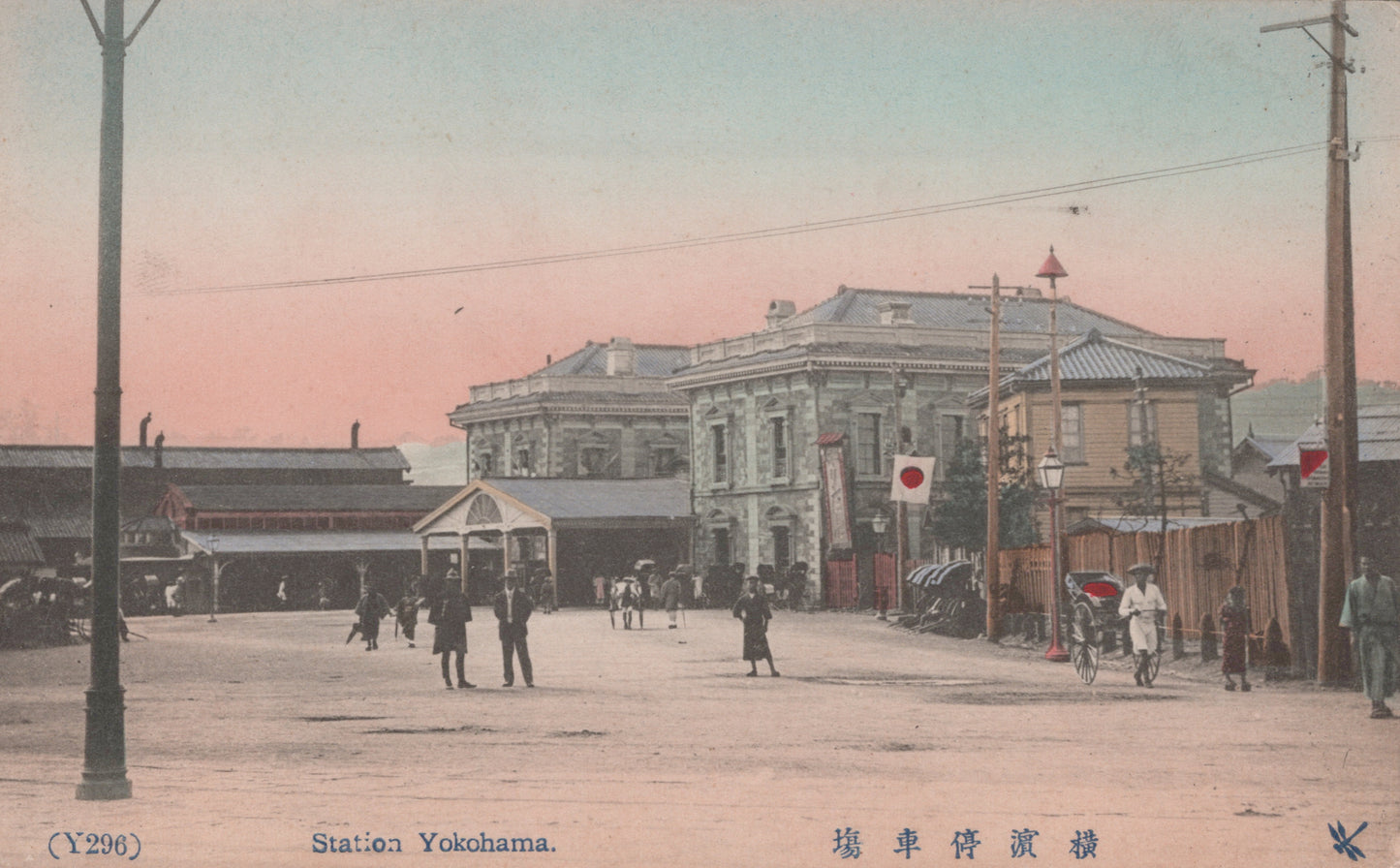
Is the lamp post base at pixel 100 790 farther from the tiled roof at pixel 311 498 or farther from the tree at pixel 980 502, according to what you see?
the tiled roof at pixel 311 498

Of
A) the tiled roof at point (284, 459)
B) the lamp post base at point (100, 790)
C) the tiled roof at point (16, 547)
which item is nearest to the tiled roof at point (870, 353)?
the tiled roof at point (284, 459)

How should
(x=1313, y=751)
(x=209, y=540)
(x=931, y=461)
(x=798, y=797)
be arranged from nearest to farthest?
(x=798, y=797) < (x=1313, y=751) < (x=931, y=461) < (x=209, y=540)

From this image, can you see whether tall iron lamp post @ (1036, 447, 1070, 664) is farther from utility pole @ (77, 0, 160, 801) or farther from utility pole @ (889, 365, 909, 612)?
utility pole @ (77, 0, 160, 801)

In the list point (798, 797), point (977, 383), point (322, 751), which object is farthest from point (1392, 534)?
point (977, 383)

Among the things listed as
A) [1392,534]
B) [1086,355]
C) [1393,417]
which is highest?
[1086,355]

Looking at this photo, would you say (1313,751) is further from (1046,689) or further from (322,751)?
(322,751)

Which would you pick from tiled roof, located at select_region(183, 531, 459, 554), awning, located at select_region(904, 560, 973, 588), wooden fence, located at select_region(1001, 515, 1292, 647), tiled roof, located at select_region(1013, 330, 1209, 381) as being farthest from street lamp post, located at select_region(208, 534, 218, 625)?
wooden fence, located at select_region(1001, 515, 1292, 647)

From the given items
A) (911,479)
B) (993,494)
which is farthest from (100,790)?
(911,479)
